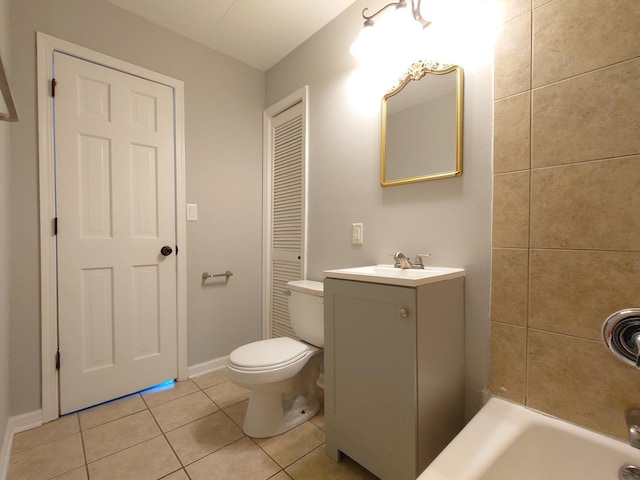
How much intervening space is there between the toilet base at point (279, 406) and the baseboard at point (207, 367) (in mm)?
762

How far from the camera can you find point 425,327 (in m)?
1.05

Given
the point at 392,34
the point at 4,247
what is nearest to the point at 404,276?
the point at 392,34

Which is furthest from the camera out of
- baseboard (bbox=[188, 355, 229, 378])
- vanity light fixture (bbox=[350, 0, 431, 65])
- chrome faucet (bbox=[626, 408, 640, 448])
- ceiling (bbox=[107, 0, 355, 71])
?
baseboard (bbox=[188, 355, 229, 378])

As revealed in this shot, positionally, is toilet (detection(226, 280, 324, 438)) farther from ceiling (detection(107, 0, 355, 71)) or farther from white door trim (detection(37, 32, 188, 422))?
ceiling (detection(107, 0, 355, 71))

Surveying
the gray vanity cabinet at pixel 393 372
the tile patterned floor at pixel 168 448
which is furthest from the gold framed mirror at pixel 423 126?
the tile patterned floor at pixel 168 448

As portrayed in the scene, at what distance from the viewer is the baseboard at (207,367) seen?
2098 mm

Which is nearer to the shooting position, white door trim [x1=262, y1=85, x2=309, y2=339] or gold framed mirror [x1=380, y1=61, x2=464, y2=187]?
gold framed mirror [x1=380, y1=61, x2=464, y2=187]

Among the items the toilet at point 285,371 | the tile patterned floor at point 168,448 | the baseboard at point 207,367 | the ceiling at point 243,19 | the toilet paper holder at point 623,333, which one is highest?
the ceiling at point 243,19

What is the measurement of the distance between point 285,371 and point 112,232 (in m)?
1.34

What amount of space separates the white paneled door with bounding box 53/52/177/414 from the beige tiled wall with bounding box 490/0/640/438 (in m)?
1.93

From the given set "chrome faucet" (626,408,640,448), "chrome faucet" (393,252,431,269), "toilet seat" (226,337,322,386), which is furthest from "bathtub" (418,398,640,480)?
"toilet seat" (226,337,322,386)

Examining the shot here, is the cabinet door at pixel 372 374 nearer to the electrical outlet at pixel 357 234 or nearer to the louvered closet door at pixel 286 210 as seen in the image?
the electrical outlet at pixel 357 234

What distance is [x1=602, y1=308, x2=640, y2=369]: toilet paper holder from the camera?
0.85m

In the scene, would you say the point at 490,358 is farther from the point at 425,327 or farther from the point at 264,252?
the point at 264,252
